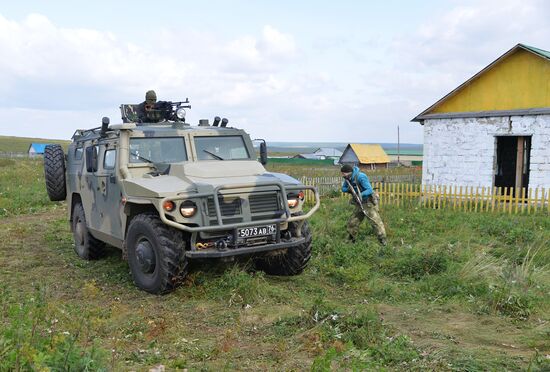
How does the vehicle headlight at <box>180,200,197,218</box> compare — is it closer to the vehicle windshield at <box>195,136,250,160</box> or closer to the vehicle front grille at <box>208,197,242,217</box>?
the vehicle front grille at <box>208,197,242,217</box>

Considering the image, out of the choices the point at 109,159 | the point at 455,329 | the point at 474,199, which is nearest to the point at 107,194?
the point at 109,159

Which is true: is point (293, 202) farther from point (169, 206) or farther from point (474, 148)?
point (474, 148)

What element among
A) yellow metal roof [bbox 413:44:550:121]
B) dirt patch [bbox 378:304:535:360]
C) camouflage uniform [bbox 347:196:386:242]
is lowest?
dirt patch [bbox 378:304:535:360]

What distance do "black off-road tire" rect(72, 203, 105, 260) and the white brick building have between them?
10.4 meters

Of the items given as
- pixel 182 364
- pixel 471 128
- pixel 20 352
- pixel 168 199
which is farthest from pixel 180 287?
pixel 471 128

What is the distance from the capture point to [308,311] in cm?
545

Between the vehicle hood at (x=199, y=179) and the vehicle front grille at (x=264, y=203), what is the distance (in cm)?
16

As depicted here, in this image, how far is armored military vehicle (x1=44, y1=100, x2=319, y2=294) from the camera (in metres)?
6.19

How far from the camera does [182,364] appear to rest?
4215 mm

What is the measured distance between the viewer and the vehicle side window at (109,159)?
7355 millimetres

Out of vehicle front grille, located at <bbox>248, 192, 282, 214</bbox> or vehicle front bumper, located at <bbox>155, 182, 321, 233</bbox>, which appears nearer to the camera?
vehicle front bumper, located at <bbox>155, 182, 321, 233</bbox>

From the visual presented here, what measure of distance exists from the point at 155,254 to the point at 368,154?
141 feet

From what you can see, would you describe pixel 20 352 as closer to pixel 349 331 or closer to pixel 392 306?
pixel 349 331

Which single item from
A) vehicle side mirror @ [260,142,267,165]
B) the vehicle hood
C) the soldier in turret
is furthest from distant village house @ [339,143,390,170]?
the vehicle hood
